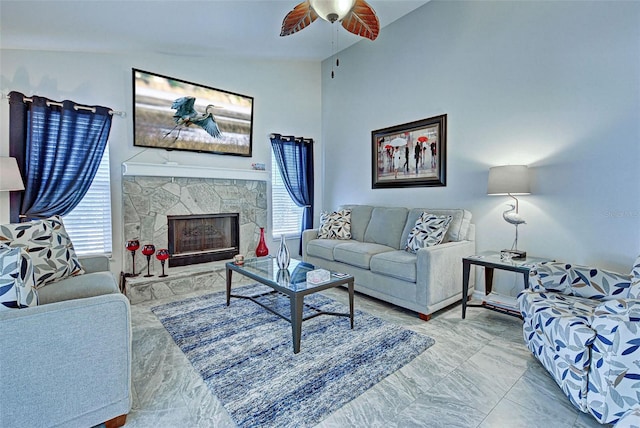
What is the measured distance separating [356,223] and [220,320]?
7.32 ft

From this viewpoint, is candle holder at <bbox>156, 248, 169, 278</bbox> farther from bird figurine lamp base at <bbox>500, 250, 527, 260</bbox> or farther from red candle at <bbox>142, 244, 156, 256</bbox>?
bird figurine lamp base at <bbox>500, 250, 527, 260</bbox>

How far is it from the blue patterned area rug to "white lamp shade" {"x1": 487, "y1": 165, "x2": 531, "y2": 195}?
1.52 metres

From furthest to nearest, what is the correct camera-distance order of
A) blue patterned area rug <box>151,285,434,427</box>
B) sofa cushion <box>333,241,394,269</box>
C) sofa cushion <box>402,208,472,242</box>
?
1. sofa cushion <box>333,241,394,269</box>
2. sofa cushion <box>402,208,472,242</box>
3. blue patterned area rug <box>151,285,434,427</box>

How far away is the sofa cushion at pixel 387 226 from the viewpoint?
146 inches

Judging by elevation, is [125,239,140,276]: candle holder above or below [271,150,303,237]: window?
below

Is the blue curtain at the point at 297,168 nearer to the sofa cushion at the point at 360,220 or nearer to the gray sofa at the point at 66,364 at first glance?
the sofa cushion at the point at 360,220

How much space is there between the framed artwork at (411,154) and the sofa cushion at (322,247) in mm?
1147

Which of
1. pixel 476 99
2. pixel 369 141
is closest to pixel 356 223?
pixel 369 141

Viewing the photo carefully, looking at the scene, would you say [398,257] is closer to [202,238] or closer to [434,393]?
[434,393]

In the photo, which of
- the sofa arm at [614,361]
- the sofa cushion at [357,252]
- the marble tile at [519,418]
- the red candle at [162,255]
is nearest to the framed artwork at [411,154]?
the sofa cushion at [357,252]

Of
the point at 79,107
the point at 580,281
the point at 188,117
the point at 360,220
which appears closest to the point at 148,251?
the point at 79,107

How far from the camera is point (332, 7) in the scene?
6.70 feet

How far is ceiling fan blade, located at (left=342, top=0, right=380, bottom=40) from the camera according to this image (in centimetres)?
227

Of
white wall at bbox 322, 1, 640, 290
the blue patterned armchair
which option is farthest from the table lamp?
the blue patterned armchair
